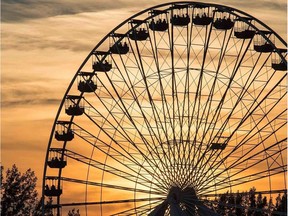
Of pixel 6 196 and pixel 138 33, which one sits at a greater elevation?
pixel 138 33

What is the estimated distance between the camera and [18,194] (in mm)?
123750

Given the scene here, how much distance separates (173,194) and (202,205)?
1.74m

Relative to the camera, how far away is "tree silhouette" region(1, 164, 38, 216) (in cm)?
12131

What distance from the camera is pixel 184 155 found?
79938 millimetres

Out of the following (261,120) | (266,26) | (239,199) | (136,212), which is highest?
(266,26)

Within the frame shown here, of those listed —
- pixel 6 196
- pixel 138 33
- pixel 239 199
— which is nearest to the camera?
pixel 138 33

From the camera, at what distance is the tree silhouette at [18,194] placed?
4776 inches

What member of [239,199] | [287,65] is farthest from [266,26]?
[239,199]

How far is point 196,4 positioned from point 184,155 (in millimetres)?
8913

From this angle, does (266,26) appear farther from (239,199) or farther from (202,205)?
(239,199)

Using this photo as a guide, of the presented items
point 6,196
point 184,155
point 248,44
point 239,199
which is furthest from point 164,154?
point 239,199

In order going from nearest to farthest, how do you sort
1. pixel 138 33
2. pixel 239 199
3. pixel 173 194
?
pixel 173 194 → pixel 138 33 → pixel 239 199

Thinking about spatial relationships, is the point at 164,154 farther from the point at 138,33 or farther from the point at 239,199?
the point at 239,199

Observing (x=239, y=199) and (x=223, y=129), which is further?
(x=239, y=199)
